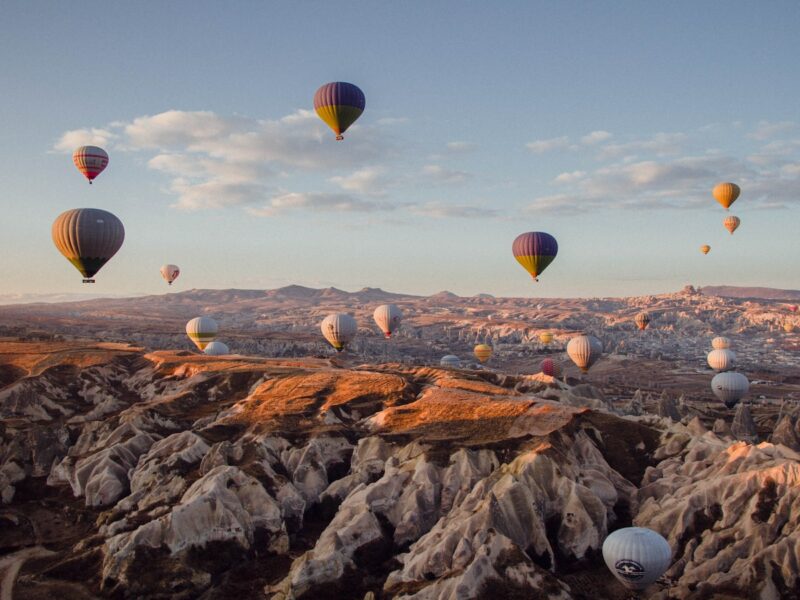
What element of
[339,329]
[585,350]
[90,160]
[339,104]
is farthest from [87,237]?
[585,350]

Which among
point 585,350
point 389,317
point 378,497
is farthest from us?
point 389,317

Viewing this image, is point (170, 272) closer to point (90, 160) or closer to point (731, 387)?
point (90, 160)

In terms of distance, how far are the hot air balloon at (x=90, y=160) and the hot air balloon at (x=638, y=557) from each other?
79.0m

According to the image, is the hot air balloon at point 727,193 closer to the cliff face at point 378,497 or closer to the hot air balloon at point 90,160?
the cliff face at point 378,497

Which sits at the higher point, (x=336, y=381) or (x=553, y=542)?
(x=336, y=381)

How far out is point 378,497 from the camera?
57.2 metres

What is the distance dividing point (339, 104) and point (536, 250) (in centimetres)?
3196

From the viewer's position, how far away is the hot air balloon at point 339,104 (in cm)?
7694

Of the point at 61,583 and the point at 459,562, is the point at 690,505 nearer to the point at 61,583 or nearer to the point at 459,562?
the point at 459,562

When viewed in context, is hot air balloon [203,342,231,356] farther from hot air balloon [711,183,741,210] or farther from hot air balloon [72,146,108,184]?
→ hot air balloon [711,183,741,210]

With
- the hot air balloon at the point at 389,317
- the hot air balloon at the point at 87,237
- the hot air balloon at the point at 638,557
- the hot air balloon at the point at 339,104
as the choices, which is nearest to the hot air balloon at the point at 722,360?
the hot air balloon at the point at 389,317

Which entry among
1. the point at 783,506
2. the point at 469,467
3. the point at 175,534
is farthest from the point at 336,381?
the point at 783,506

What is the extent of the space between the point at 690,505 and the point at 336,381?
47.5 metres

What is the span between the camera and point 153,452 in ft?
231
